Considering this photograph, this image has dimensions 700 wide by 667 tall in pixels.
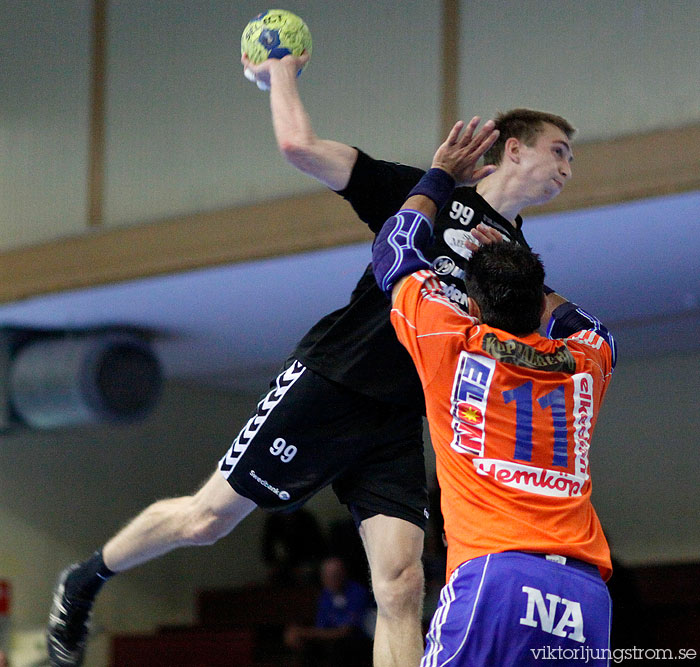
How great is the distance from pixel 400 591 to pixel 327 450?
0.48 metres

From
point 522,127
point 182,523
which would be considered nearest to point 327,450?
point 182,523

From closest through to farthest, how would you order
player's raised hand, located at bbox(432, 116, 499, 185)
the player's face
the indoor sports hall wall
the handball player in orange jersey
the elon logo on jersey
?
1. the handball player in orange jersey
2. the elon logo on jersey
3. player's raised hand, located at bbox(432, 116, 499, 185)
4. the player's face
5. the indoor sports hall wall

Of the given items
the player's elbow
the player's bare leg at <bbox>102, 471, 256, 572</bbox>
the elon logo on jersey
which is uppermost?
the player's elbow

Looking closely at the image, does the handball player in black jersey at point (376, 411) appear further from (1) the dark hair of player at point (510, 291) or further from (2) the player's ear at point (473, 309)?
(1) the dark hair of player at point (510, 291)

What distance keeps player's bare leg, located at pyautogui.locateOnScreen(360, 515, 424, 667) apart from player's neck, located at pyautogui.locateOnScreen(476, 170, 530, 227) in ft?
3.28

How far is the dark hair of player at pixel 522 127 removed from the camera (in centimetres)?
357

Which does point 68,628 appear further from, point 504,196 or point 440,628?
point 504,196

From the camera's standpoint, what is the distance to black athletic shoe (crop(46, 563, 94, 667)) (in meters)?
4.00

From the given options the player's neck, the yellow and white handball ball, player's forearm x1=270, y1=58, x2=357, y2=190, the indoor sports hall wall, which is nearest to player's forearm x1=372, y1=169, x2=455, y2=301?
player's forearm x1=270, y1=58, x2=357, y2=190

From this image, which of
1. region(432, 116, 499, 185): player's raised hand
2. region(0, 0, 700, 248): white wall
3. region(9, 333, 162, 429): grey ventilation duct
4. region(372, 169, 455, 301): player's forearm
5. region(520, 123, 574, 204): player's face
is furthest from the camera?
region(9, 333, 162, 429): grey ventilation duct

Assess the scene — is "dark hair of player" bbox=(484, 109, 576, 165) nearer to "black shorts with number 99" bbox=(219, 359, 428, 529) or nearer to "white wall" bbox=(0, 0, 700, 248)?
"black shorts with number 99" bbox=(219, 359, 428, 529)

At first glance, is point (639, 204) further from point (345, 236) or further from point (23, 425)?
point (23, 425)

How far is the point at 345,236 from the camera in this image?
6848mm

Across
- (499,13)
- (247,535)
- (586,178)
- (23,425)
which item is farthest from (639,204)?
(247,535)
